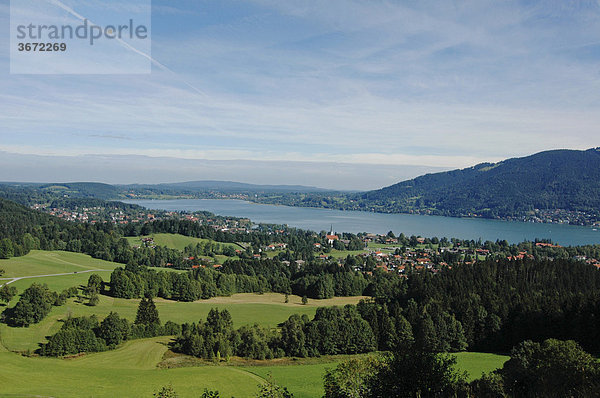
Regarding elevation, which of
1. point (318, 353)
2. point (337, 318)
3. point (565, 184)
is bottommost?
point (318, 353)

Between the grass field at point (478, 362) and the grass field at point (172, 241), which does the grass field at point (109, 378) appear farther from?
the grass field at point (172, 241)

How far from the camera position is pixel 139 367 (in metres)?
20.8

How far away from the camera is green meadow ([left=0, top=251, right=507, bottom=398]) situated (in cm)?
1614

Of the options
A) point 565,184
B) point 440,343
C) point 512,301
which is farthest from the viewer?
point 565,184

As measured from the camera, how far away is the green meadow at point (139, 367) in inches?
635

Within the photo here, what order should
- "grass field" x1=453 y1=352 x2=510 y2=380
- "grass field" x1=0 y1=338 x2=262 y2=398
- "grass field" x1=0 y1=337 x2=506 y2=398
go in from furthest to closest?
"grass field" x1=453 y1=352 x2=510 y2=380, "grass field" x1=0 y1=337 x2=506 y2=398, "grass field" x1=0 y1=338 x2=262 y2=398

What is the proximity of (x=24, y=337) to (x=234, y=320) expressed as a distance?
13426mm

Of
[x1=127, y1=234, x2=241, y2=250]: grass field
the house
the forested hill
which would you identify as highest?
the forested hill

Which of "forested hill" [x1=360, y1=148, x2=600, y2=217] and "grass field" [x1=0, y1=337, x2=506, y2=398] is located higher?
"forested hill" [x1=360, y1=148, x2=600, y2=217]

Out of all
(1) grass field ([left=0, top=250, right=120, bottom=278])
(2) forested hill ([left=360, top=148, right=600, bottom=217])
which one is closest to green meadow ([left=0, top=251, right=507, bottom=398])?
(1) grass field ([left=0, top=250, right=120, bottom=278])

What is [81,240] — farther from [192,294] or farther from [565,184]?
[565,184]

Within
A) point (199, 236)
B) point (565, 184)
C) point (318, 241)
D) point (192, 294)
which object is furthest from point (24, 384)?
point (565, 184)

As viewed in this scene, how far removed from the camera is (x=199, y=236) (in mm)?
75125

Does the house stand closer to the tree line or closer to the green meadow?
the green meadow
